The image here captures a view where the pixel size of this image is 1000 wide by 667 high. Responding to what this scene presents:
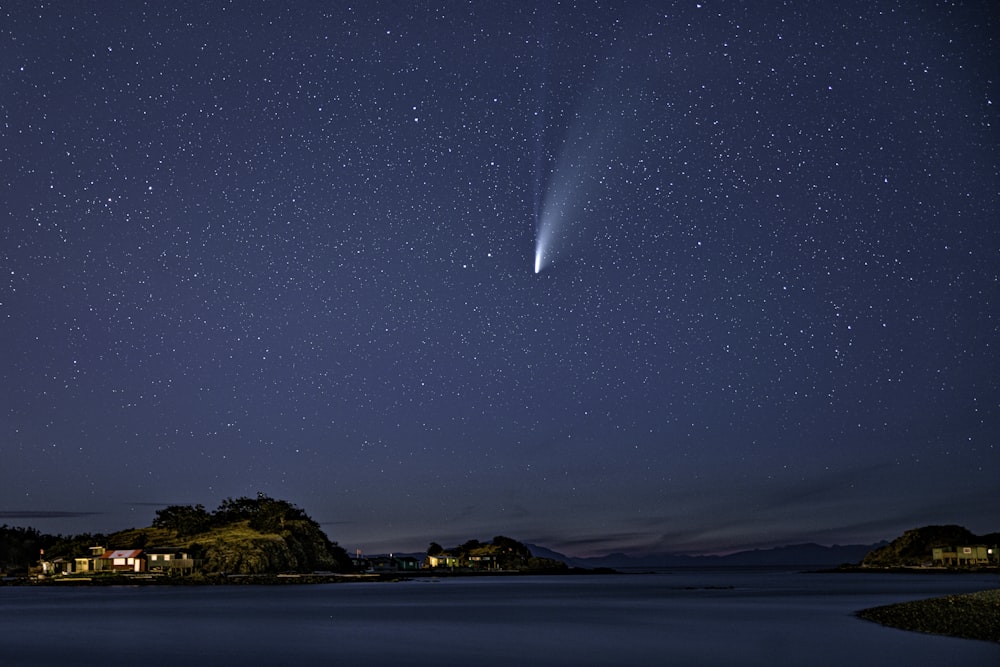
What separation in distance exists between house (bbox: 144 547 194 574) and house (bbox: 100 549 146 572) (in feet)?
5.05

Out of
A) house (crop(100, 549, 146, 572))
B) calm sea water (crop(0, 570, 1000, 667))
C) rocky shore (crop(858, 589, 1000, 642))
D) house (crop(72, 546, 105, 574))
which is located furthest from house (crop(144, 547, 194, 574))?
rocky shore (crop(858, 589, 1000, 642))

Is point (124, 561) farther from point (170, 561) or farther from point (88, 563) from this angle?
point (170, 561)

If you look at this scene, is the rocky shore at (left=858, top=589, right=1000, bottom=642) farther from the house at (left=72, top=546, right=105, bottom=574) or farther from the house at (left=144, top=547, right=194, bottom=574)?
the house at (left=72, top=546, right=105, bottom=574)

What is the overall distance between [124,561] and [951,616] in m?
163

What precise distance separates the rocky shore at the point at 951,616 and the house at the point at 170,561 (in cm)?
14083

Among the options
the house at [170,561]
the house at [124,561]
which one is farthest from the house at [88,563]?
the house at [170,561]

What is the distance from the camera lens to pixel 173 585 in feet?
527

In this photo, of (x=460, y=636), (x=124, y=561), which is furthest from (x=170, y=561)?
(x=460, y=636)

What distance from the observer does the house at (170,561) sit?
6993 inches

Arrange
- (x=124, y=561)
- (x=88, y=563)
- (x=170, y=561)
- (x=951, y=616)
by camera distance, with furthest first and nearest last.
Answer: (x=88, y=563), (x=124, y=561), (x=170, y=561), (x=951, y=616)

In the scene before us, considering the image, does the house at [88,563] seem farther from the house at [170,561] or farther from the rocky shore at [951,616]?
the rocky shore at [951,616]

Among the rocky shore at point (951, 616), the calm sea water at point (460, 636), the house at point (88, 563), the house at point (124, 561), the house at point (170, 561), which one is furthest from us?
the house at point (88, 563)

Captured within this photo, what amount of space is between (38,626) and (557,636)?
4085 cm

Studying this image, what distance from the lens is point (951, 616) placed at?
55188 mm
